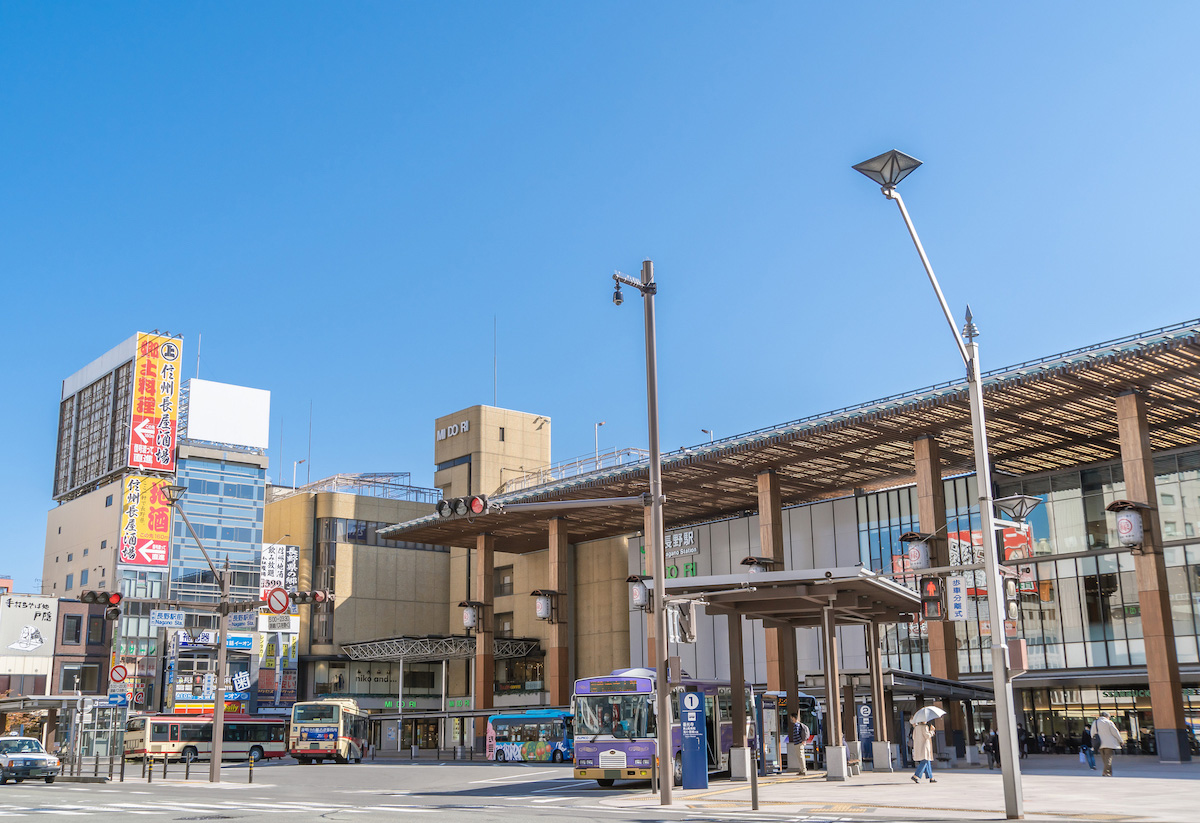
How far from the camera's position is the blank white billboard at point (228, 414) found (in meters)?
89.4

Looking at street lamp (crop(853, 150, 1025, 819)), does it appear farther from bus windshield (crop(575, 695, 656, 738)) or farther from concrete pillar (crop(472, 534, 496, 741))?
concrete pillar (crop(472, 534, 496, 741))

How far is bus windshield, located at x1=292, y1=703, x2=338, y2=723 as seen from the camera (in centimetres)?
5862

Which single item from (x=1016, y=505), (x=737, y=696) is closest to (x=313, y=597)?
(x=737, y=696)

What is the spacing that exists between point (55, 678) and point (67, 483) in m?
24.9

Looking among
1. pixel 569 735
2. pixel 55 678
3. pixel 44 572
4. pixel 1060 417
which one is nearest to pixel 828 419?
pixel 1060 417

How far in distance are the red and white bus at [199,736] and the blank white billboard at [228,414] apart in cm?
3186

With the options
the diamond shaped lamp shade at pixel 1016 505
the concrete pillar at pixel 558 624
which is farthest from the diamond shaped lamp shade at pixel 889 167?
the concrete pillar at pixel 558 624

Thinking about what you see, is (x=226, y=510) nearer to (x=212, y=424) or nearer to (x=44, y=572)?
(x=212, y=424)

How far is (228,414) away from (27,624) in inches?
880

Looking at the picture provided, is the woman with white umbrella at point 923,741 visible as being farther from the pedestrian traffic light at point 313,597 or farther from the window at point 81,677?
the window at point 81,677

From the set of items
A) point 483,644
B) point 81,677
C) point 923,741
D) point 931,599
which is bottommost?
point 923,741

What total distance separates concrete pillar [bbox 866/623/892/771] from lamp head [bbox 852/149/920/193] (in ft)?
57.9

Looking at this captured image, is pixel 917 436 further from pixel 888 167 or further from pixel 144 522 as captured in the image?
pixel 144 522

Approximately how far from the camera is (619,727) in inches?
1191
